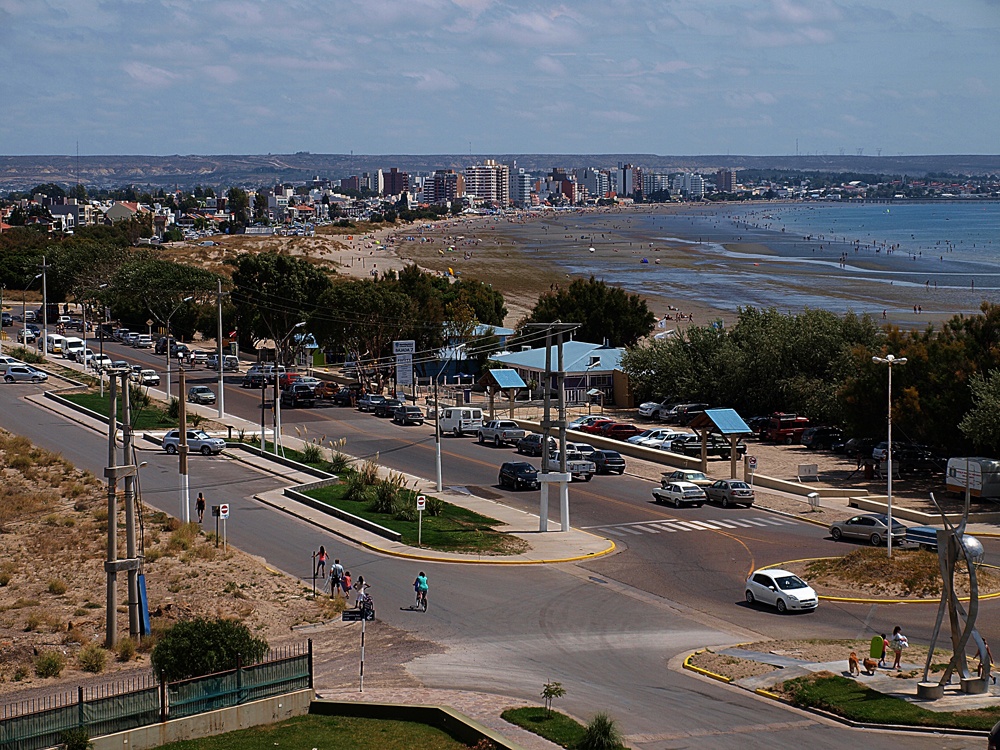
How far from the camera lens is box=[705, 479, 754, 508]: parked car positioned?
164ft

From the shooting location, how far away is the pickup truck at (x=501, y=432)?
65.2 metres

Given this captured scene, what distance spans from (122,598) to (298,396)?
144 ft

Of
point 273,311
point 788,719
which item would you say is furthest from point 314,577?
point 273,311

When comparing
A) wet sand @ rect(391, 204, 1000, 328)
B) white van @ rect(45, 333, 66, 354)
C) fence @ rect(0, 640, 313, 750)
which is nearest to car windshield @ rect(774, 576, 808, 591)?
fence @ rect(0, 640, 313, 750)

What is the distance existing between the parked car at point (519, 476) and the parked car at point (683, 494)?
612 cm

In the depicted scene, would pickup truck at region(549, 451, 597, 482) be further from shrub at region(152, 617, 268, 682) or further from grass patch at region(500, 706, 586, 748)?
shrub at region(152, 617, 268, 682)

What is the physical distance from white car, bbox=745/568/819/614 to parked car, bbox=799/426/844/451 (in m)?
30.1

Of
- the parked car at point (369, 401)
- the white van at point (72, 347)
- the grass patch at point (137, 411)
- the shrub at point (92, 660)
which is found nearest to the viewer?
the shrub at point (92, 660)

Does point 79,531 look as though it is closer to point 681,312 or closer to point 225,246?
point 681,312

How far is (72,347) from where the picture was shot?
98.2m

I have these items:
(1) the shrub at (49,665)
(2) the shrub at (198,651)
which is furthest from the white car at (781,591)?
(1) the shrub at (49,665)

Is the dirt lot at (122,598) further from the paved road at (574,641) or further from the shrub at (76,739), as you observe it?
the shrub at (76,739)

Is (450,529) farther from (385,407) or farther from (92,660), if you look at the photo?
(385,407)

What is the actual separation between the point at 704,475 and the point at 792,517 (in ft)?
18.4
